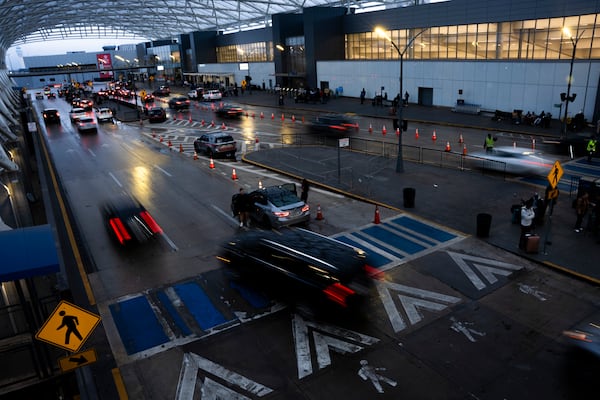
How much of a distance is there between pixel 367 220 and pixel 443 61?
125ft

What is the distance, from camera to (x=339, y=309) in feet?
32.0

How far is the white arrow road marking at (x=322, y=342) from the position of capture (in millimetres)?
8867

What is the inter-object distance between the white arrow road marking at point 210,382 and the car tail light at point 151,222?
8053 millimetres

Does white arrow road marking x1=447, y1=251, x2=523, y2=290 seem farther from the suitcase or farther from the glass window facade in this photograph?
the glass window facade

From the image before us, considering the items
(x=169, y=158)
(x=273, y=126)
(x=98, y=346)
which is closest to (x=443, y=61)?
(x=273, y=126)

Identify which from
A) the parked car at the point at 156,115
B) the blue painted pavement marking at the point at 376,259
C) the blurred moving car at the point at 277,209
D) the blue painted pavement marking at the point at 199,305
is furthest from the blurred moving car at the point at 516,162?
the parked car at the point at 156,115

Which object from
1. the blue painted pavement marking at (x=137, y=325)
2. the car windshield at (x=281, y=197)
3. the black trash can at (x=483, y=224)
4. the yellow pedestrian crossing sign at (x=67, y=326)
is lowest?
the blue painted pavement marking at (x=137, y=325)

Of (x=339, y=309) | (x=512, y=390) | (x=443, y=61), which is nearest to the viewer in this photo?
(x=512, y=390)

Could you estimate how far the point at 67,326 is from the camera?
6.43m

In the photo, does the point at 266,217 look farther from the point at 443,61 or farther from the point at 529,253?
the point at 443,61

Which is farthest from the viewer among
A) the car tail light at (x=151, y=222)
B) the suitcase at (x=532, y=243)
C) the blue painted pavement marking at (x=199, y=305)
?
the car tail light at (x=151, y=222)

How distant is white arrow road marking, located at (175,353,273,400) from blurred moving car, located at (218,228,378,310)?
246 centimetres

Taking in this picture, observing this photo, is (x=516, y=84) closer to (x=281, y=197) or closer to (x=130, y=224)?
(x=281, y=197)

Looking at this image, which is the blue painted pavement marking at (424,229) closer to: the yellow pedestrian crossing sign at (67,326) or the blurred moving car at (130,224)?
the blurred moving car at (130,224)
